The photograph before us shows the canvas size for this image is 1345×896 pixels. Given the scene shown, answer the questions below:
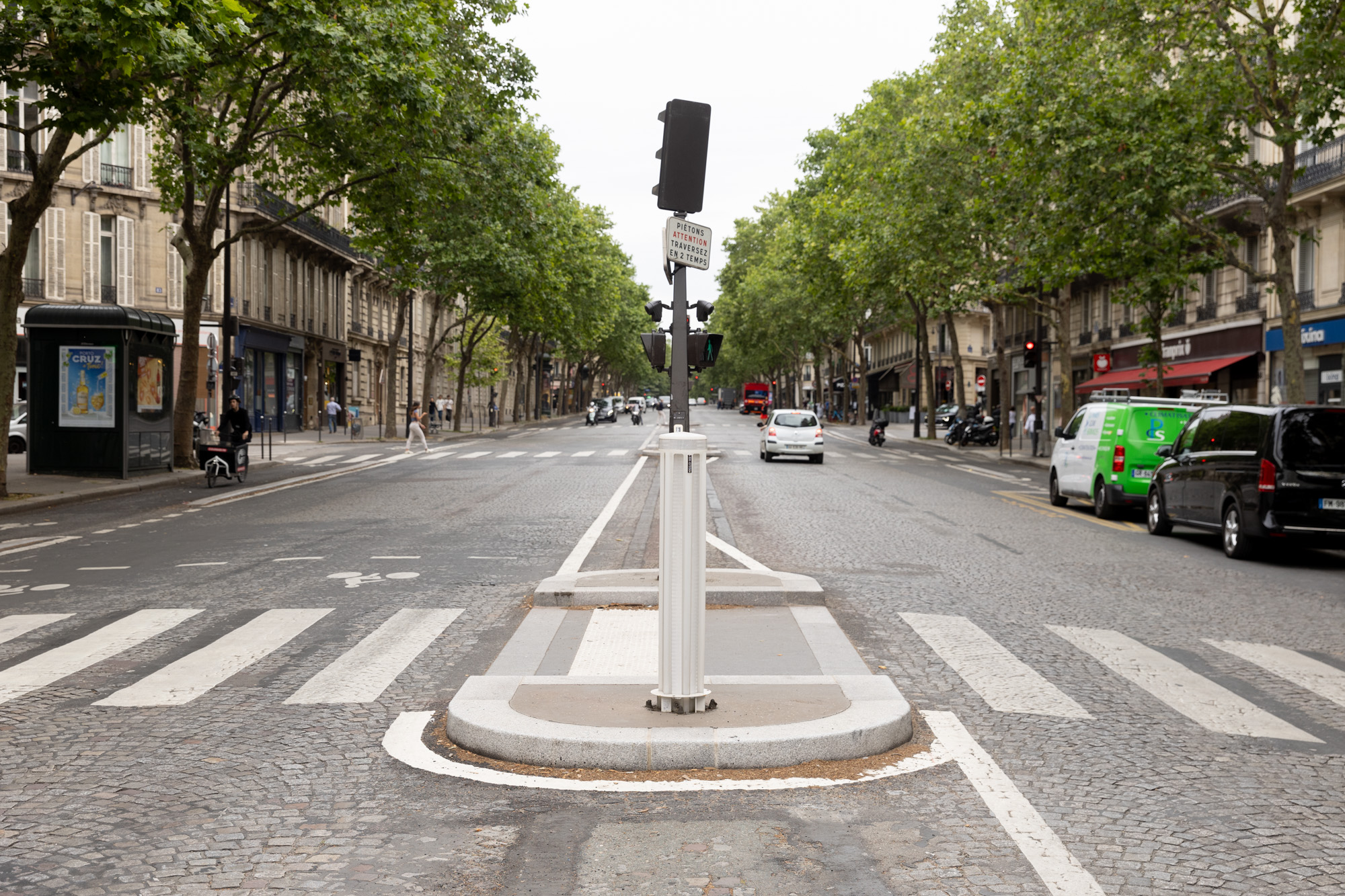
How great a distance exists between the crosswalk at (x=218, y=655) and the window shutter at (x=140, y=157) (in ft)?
120

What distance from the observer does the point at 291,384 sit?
52.9 meters

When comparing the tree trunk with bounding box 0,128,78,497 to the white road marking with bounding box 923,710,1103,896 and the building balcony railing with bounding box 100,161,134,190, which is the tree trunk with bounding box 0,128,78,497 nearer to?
the white road marking with bounding box 923,710,1103,896

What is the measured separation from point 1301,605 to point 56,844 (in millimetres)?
9386

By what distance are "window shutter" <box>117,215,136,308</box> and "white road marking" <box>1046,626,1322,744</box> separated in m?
39.3

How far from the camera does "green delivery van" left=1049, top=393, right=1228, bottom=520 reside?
17.8 m

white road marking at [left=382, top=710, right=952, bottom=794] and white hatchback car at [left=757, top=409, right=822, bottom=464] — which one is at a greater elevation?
white hatchback car at [left=757, top=409, right=822, bottom=464]

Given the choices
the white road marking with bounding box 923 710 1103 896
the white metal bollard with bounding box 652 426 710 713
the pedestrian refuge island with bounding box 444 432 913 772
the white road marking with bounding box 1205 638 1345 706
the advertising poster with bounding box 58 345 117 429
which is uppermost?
the advertising poster with bounding box 58 345 117 429

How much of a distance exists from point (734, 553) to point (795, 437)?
19853 mm

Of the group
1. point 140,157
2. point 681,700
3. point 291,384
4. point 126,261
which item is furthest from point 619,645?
point 291,384

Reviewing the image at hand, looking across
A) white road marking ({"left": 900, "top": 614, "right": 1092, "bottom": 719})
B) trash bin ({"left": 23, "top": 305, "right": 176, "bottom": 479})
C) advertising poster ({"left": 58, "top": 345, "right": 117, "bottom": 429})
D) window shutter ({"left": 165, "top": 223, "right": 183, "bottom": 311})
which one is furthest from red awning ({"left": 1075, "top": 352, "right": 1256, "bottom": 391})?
window shutter ({"left": 165, "top": 223, "right": 183, "bottom": 311})

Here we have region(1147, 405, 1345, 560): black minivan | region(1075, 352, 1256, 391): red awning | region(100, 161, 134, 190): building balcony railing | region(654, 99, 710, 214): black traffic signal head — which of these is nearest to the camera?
region(654, 99, 710, 214): black traffic signal head

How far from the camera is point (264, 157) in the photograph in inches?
1006

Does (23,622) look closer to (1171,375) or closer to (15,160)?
(15,160)

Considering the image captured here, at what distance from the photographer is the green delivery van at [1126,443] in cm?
1780
